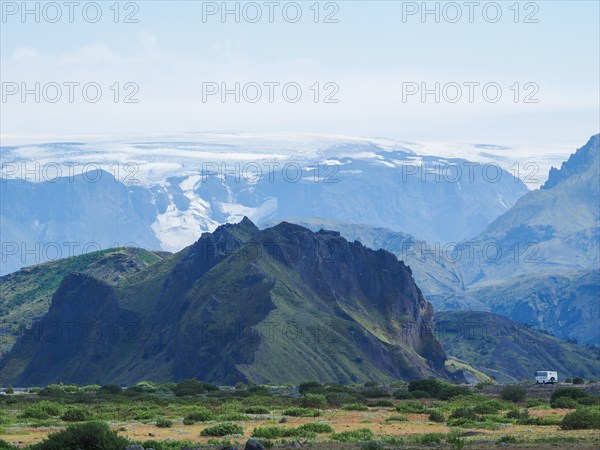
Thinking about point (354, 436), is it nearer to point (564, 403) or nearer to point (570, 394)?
point (564, 403)

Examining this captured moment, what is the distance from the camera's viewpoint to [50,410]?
370 feet

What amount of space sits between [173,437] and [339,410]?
3425 cm

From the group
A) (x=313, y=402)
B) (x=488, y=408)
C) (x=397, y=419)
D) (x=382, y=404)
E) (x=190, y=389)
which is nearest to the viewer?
(x=397, y=419)

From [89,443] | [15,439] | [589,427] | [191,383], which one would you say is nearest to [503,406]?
[589,427]

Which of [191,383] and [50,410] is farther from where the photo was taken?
[191,383]

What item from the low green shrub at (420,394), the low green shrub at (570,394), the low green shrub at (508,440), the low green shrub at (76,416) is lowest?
the low green shrub at (420,394)

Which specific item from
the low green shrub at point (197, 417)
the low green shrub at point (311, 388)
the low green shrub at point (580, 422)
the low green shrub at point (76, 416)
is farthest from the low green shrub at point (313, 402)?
the low green shrub at point (311, 388)

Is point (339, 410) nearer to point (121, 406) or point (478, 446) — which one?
point (121, 406)

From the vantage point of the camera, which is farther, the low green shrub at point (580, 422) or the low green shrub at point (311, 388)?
the low green shrub at point (311, 388)

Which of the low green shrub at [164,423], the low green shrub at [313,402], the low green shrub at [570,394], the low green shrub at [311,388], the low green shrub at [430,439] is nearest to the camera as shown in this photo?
the low green shrub at [430,439]

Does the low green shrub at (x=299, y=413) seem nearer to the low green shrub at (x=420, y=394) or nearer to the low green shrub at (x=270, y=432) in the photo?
the low green shrub at (x=270, y=432)

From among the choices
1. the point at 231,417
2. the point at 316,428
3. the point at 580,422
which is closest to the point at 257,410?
the point at 231,417

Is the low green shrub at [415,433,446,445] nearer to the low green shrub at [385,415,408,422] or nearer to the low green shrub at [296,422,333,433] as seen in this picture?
the low green shrub at [296,422,333,433]

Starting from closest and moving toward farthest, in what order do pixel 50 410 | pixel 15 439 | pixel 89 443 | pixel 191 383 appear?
pixel 89 443 → pixel 15 439 → pixel 50 410 → pixel 191 383
